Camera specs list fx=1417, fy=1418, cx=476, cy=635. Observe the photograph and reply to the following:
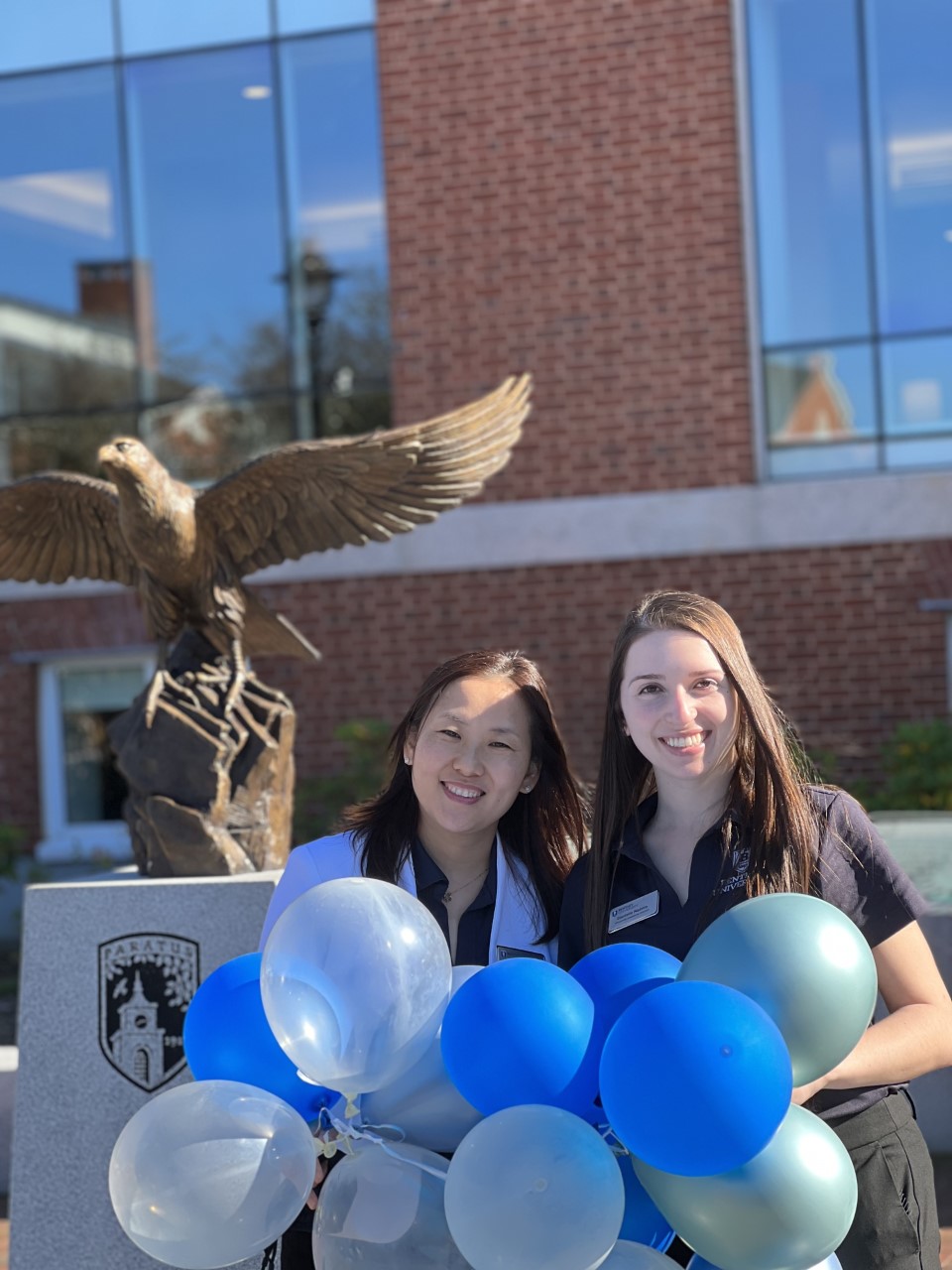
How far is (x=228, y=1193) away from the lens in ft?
6.38

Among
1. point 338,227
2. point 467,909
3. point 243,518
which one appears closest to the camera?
point 467,909

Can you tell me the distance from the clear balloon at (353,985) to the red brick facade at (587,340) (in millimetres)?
6800

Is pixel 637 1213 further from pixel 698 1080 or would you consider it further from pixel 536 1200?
pixel 698 1080

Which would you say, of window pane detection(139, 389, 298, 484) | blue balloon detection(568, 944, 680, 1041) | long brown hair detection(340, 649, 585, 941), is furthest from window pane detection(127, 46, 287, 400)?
blue balloon detection(568, 944, 680, 1041)

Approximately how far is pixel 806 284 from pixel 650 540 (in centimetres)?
193

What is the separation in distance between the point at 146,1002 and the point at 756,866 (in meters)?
2.07

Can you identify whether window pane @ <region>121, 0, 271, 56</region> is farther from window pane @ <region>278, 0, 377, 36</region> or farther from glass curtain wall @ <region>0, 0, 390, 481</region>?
window pane @ <region>278, 0, 377, 36</region>

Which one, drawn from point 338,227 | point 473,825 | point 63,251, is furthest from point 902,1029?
point 63,251

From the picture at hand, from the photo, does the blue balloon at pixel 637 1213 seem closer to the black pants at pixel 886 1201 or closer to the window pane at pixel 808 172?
the black pants at pixel 886 1201

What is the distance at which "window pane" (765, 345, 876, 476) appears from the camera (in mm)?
8898

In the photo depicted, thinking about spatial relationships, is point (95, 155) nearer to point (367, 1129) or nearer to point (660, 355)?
point (660, 355)

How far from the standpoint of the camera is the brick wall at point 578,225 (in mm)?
8742

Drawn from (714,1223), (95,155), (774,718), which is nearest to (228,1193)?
(714,1223)

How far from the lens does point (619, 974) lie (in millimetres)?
2012
